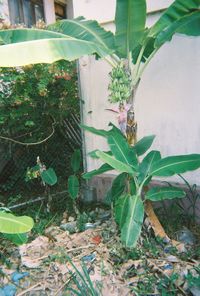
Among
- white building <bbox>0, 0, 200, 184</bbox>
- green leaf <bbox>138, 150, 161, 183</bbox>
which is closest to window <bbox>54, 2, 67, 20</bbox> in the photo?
white building <bbox>0, 0, 200, 184</bbox>

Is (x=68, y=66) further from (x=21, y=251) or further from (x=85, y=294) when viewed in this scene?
(x=85, y=294)

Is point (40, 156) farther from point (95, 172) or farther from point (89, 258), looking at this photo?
point (89, 258)

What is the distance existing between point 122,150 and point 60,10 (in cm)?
837

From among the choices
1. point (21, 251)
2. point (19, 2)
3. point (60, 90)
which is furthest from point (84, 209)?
point (19, 2)

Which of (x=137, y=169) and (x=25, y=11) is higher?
(x=25, y=11)

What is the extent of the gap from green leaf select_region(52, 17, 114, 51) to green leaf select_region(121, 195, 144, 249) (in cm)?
160

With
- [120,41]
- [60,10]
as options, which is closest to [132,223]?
[120,41]

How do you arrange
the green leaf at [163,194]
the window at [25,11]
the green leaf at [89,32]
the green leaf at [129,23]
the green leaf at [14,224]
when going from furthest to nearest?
1. the window at [25,11]
2. the green leaf at [89,32]
3. the green leaf at [163,194]
4. the green leaf at [129,23]
5. the green leaf at [14,224]

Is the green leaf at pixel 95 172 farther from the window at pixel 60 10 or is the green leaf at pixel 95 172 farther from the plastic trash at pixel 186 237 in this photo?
the window at pixel 60 10

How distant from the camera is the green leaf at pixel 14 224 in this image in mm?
2317

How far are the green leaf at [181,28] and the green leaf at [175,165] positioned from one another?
114 centimetres

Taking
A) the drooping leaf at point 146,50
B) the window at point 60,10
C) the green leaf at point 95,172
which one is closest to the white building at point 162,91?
the drooping leaf at point 146,50

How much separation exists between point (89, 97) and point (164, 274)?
276 centimetres

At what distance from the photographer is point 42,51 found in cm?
236
